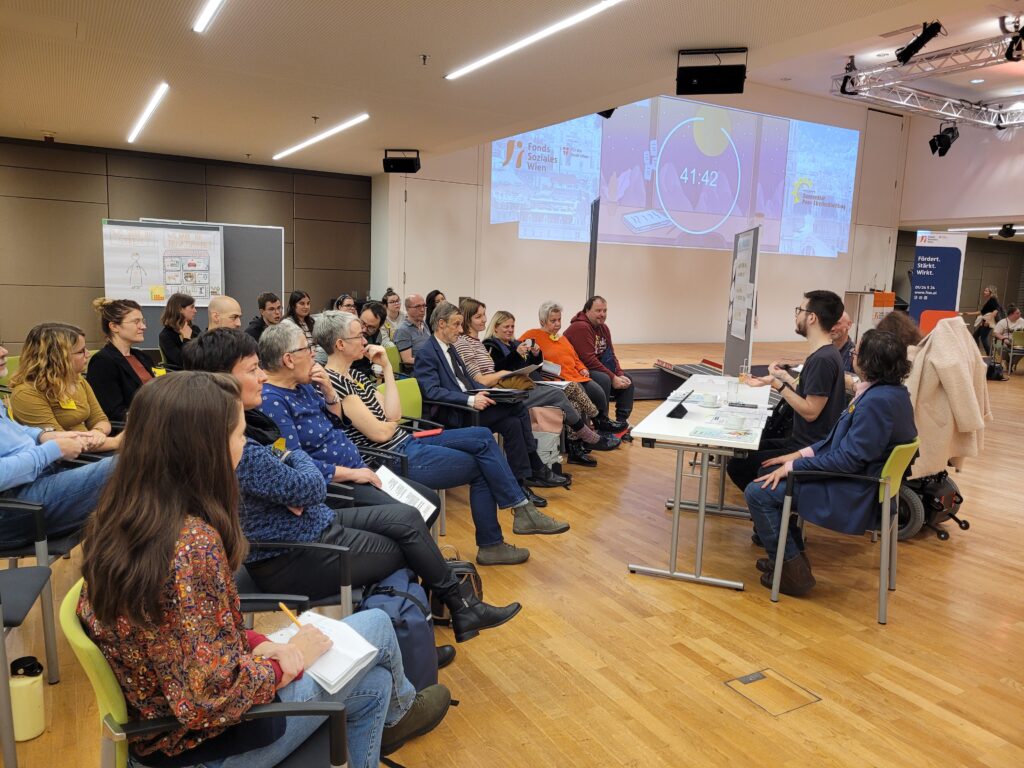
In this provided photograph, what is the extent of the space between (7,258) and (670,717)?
9.26 meters

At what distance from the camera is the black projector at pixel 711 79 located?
473cm

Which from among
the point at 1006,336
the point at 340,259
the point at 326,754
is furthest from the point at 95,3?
the point at 1006,336

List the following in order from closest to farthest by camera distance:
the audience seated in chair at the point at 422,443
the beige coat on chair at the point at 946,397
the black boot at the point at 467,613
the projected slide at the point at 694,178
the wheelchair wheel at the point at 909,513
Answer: the black boot at the point at 467,613
the audience seated in chair at the point at 422,443
the beige coat on chair at the point at 946,397
the wheelchair wheel at the point at 909,513
the projected slide at the point at 694,178

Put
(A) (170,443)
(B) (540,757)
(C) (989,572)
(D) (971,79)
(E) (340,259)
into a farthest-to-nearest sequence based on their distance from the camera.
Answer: (D) (971,79)
(E) (340,259)
(C) (989,572)
(B) (540,757)
(A) (170,443)

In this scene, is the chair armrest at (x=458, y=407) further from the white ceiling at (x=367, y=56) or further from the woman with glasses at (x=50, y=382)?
the white ceiling at (x=367, y=56)

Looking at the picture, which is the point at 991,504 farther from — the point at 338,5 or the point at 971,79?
the point at 971,79

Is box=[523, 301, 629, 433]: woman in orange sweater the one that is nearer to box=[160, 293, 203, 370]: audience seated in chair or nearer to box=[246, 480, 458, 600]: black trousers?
box=[160, 293, 203, 370]: audience seated in chair

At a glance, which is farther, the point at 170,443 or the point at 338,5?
the point at 338,5

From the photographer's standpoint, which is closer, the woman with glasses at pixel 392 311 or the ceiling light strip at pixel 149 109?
the ceiling light strip at pixel 149 109

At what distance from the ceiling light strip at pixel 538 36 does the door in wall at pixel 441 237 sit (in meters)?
4.70

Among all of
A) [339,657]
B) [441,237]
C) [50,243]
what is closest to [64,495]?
[339,657]

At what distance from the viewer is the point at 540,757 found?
84.7 inches

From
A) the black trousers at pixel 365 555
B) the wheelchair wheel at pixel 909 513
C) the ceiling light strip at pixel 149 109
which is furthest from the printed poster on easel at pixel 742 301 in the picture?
the ceiling light strip at pixel 149 109

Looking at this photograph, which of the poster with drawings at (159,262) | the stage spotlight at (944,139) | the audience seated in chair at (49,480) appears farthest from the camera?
the stage spotlight at (944,139)
